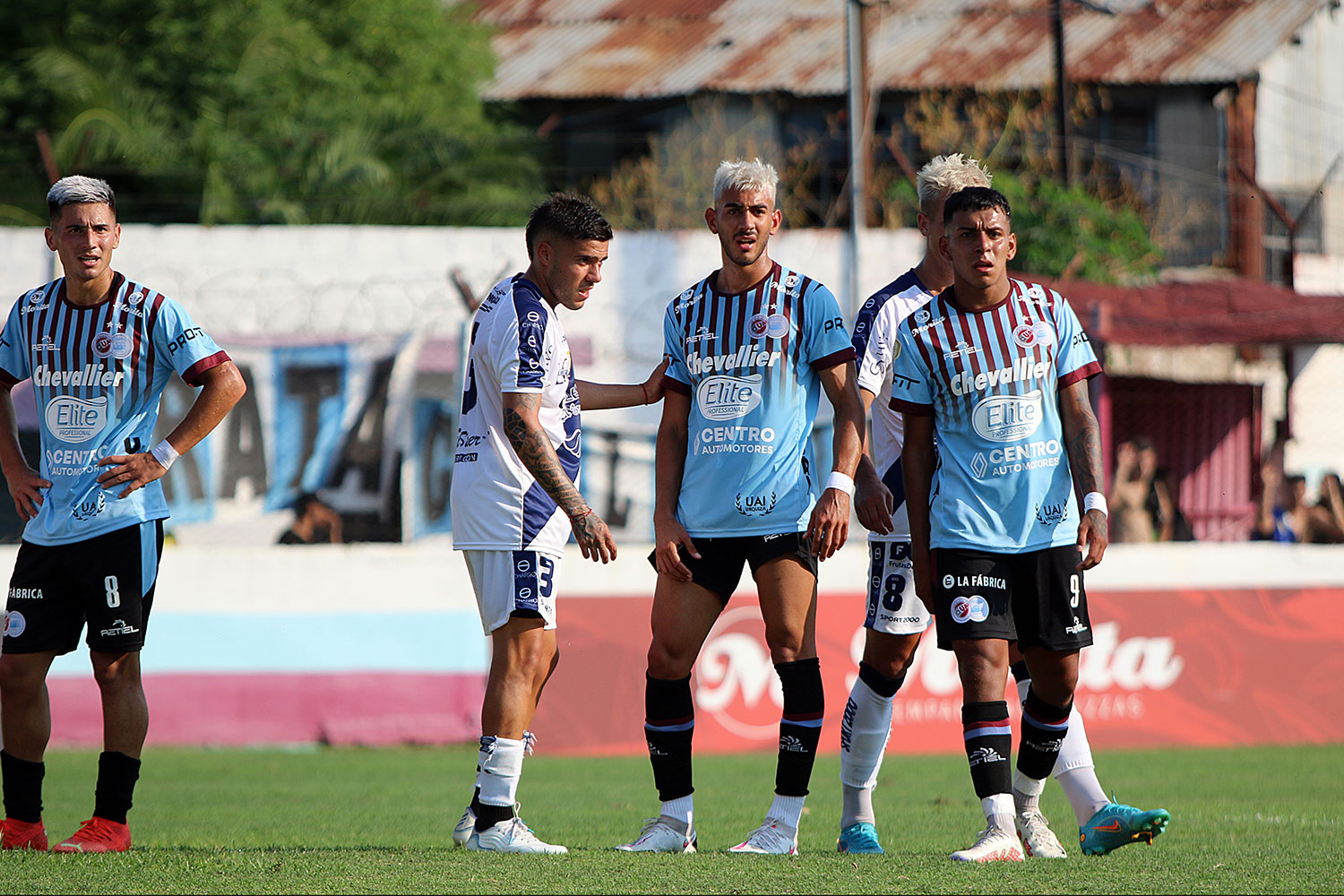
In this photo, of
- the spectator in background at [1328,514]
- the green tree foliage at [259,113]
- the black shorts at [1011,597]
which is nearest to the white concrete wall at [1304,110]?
the spectator in background at [1328,514]

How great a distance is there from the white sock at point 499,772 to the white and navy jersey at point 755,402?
1.01m

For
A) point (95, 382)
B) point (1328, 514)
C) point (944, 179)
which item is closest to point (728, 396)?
point (944, 179)

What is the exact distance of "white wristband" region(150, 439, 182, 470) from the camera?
17.8ft

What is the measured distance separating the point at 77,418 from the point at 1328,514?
44.3ft

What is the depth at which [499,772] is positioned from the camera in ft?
17.1

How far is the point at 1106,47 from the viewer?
25.8 m

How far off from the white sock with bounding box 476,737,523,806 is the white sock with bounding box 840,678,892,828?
132cm

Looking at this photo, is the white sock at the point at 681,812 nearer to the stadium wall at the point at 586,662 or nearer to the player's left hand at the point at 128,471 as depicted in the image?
the player's left hand at the point at 128,471

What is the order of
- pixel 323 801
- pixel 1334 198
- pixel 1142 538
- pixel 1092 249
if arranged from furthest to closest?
pixel 1334 198, pixel 1092 249, pixel 1142 538, pixel 323 801

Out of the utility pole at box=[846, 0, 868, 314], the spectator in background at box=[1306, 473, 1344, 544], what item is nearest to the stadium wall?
the spectator in background at box=[1306, 473, 1344, 544]

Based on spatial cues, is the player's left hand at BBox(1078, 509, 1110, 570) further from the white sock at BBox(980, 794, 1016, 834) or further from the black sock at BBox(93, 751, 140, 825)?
the black sock at BBox(93, 751, 140, 825)

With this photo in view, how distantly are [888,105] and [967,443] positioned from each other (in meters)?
21.9

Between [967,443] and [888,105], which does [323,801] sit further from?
[888,105]

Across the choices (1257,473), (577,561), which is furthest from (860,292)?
(1257,473)
